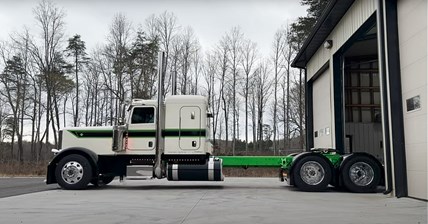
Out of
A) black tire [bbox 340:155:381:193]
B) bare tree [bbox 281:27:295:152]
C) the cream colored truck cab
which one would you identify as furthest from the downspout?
bare tree [bbox 281:27:295:152]

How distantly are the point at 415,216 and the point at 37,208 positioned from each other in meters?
7.01

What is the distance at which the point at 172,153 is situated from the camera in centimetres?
1277

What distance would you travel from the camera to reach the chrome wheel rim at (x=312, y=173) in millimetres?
12062

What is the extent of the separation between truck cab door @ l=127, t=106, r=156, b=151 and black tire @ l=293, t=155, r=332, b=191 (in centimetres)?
454

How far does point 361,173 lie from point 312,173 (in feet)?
4.67

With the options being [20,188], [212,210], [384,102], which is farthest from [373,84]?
[20,188]

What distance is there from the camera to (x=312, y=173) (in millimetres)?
12117

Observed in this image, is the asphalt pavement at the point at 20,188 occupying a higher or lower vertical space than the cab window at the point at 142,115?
lower

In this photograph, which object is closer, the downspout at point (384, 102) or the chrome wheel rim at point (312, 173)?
the downspout at point (384, 102)

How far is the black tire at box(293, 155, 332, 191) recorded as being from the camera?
39.4 ft

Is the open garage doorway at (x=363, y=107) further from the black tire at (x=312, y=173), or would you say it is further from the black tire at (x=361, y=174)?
the black tire at (x=312, y=173)

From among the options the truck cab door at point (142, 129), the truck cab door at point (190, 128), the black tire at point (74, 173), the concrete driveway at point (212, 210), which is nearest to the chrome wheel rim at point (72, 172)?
the black tire at point (74, 173)

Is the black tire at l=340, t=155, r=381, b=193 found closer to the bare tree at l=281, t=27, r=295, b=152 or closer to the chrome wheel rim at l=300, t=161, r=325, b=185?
the chrome wheel rim at l=300, t=161, r=325, b=185

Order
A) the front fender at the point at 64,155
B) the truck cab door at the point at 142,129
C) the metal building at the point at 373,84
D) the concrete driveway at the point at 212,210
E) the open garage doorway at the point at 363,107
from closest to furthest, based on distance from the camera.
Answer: the concrete driveway at the point at 212,210 < the metal building at the point at 373,84 < the front fender at the point at 64,155 < the truck cab door at the point at 142,129 < the open garage doorway at the point at 363,107
